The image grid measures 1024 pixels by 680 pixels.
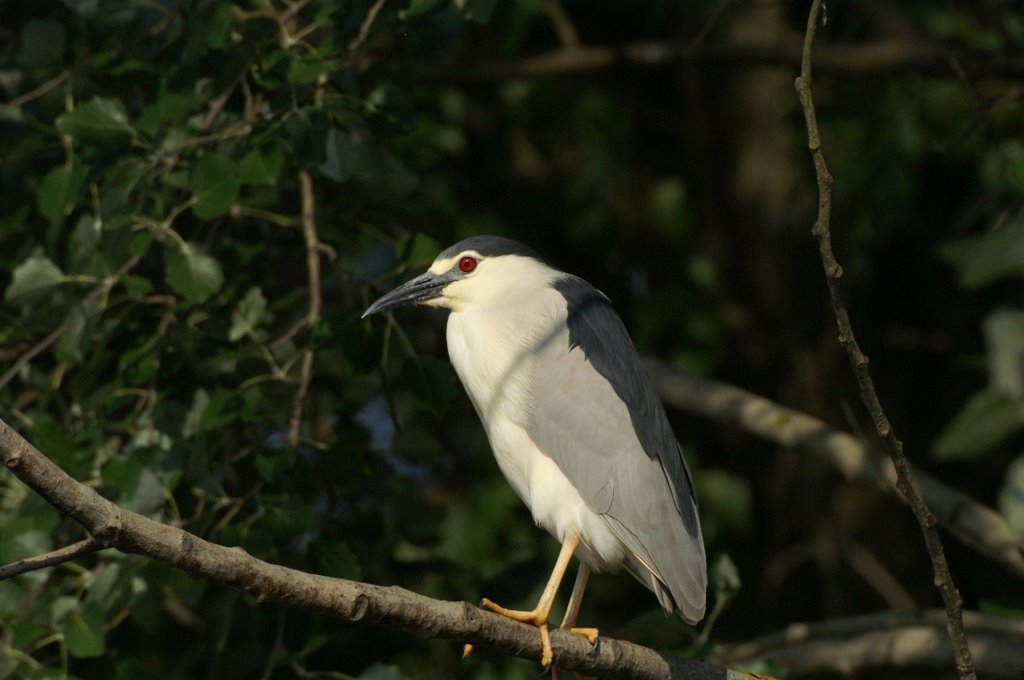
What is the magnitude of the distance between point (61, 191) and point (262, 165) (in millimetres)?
470

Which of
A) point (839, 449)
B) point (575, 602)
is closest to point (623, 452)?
point (575, 602)

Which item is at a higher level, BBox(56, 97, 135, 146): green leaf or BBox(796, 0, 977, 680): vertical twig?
BBox(796, 0, 977, 680): vertical twig

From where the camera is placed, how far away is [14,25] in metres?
3.21

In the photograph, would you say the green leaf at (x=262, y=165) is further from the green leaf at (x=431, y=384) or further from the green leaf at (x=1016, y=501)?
the green leaf at (x=1016, y=501)

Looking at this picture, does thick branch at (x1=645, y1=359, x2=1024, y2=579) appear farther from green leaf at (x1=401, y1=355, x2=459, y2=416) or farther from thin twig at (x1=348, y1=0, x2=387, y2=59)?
thin twig at (x1=348, y1=0, x2=387, y2=59)

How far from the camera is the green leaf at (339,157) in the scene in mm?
2547

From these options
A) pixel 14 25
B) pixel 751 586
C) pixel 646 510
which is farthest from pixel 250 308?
pixel 751 586

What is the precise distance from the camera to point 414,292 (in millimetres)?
2789

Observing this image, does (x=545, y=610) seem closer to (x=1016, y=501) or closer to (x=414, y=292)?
(x=414, y=292)

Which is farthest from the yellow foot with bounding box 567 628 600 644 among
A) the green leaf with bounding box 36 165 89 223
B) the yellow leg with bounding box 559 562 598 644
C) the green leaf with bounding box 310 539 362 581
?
the green leaf with bounding box 36 165 89 223

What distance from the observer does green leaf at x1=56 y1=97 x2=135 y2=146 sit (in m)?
2.54

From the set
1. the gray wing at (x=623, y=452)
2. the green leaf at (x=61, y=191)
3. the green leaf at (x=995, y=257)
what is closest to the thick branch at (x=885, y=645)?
the gray wing at (x=623, y=452)

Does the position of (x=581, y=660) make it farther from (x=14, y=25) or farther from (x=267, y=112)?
(x=14, y=25)

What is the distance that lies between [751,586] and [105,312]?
113 inches
